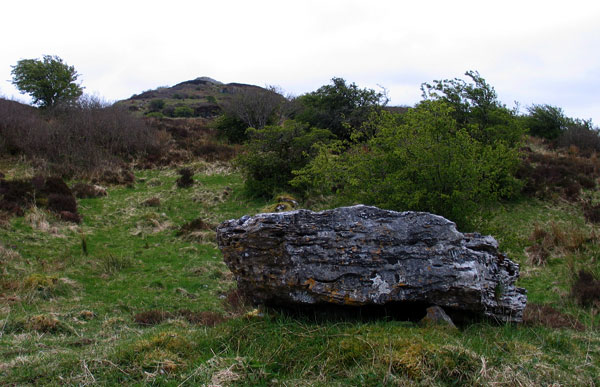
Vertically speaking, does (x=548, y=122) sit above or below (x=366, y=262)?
above

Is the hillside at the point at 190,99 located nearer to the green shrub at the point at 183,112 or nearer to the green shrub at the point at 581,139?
the green shrub at the point at 183,112

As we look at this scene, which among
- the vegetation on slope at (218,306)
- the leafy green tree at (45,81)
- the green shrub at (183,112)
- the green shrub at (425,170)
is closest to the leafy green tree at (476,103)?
the vegetation on slope at (218,306)

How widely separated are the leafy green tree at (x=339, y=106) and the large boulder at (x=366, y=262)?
22.5 metres

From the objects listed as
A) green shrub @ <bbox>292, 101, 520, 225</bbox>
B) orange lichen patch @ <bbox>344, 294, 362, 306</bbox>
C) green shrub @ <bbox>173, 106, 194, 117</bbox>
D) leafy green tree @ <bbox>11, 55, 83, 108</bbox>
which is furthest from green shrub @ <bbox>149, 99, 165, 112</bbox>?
orange lichen patch @ <bbox>344, 294, 362, 306</bbox>

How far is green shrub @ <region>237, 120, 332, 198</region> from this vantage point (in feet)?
66.7

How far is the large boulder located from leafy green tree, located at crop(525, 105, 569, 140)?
1265 inches

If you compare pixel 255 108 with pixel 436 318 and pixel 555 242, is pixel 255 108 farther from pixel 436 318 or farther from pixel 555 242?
pixel 436 318

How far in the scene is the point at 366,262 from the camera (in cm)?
528

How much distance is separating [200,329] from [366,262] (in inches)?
99.8

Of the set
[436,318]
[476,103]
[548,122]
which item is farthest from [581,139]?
[436,318]

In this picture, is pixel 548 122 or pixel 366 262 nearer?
pixel 366 262

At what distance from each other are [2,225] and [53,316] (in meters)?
8.93

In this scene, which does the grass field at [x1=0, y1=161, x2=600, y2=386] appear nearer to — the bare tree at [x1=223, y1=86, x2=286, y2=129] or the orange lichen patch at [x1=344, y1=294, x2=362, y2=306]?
the orange lichen patch at [x1=344, y1=294, x2=362, y2=306]

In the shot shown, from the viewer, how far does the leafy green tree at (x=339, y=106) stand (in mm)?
28141
